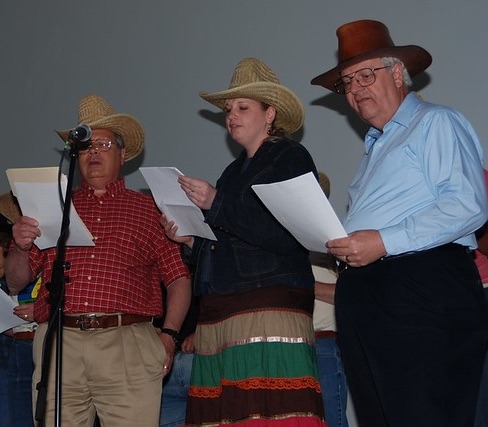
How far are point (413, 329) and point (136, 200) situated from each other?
1.43 m

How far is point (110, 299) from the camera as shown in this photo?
3201 millimetres

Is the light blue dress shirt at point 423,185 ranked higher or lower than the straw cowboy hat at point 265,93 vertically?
lower

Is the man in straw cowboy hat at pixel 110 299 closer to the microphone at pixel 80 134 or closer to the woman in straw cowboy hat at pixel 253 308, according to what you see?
the woman in straw cowboy hat at pixel 253 308

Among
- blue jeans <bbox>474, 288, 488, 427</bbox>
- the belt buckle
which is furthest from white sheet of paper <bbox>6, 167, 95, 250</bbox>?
blue jeans <bbox>474, 288, 488, 427</bbox>

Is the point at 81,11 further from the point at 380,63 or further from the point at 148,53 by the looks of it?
the point at 380,63

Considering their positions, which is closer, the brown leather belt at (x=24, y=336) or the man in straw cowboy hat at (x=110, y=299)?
the man in straw cowboy hat at (x=110, y=299)

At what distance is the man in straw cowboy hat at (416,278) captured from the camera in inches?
94.3

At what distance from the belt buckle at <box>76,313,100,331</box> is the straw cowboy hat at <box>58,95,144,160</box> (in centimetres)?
83

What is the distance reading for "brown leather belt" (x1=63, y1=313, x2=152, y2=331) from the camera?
3.18 meters

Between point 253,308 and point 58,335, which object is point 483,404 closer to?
point 253,308

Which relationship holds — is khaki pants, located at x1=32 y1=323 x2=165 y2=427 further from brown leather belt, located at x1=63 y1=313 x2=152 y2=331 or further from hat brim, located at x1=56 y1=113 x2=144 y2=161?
hat brim, located at x1=56 y1=113 x2=144 y2=161

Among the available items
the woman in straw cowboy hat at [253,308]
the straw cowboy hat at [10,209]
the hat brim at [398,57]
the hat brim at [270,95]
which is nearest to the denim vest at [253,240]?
the woman in straw cowboy hat at [253,308]

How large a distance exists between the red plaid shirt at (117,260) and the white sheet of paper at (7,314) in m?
0.16

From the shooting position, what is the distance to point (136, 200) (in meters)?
3.47
